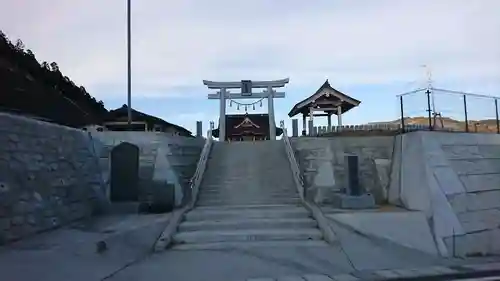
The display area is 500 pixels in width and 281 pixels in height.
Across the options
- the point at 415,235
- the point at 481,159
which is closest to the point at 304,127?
the point at 481,159

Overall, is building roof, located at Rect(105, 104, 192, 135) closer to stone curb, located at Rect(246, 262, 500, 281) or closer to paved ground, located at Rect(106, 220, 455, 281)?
paved ground, located at Rect(106, 220, 455, 281)

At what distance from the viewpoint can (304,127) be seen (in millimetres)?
31125

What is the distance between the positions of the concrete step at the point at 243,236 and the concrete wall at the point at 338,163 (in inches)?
135

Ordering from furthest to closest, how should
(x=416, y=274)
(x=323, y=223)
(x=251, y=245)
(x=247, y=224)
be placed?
(x=247, y=224)
(x=323, y=223)
(x=251, y=245)
(x=416, y=274)

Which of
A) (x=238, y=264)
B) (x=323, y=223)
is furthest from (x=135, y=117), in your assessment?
(x=238, y=264)

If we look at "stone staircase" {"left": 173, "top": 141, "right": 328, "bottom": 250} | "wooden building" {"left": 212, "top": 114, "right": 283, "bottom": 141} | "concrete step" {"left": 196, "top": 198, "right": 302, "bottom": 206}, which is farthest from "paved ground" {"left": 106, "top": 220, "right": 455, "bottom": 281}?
"wooden building" {"left": 212, "top": 114, "right": 283, "bottom": 141}

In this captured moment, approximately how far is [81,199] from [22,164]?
2.66 meters

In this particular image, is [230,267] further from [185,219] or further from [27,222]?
[27,222]

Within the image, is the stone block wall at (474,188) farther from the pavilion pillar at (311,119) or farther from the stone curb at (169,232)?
the pavilion pillar at (311,119)

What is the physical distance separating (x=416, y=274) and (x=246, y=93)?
22110 mm

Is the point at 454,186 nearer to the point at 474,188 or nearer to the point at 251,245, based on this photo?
the point at 474,188

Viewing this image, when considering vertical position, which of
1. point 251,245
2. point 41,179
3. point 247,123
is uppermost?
point 247,123

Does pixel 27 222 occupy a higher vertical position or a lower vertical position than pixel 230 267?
higher

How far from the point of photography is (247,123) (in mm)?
30156
